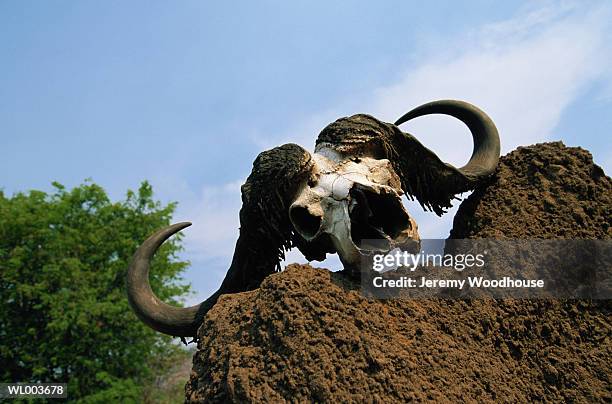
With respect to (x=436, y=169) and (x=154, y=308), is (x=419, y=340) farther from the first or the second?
(x=154, y=308)

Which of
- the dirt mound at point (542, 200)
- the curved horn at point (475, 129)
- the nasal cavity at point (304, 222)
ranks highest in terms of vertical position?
the curved horn at point (475, 129)

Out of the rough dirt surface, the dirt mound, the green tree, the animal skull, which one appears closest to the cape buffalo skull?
the animal skull

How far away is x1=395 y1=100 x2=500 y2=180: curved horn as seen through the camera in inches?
→ 149

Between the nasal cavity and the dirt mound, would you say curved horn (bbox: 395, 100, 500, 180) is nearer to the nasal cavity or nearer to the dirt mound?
the dirt mound

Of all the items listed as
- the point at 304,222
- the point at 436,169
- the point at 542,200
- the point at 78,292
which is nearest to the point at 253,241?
the point at 304,222

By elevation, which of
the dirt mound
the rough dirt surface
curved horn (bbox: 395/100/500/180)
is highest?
curved horn (bbox: 395/100/500/180)

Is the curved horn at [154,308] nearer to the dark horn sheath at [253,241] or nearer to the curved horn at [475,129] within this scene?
the dark horn sheath at [253,241]

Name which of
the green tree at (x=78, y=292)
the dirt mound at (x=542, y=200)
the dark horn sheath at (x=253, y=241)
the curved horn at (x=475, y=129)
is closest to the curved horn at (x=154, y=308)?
the dark horn sheath at (x=253, y=241)

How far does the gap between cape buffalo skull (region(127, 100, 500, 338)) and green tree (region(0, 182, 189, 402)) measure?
47.7 ft

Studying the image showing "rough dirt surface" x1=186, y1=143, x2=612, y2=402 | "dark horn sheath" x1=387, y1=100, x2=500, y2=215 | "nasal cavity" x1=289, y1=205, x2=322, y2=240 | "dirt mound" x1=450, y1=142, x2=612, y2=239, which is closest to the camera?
"rough dirt surface" x1=186, y1=143, x2=612, y2=402

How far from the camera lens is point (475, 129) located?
13.6 feet

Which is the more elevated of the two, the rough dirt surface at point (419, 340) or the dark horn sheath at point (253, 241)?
the dark horn sheath at point (253, 241)

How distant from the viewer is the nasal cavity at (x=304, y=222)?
315 cm

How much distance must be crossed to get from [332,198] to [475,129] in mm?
1497
